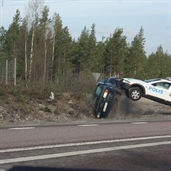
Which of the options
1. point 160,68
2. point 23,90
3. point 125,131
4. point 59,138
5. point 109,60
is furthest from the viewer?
A: point 160,68

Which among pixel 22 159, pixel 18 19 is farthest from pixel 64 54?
pixel 22 159

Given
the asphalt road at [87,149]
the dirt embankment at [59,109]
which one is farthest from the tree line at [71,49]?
the asphalt road at [87,149]

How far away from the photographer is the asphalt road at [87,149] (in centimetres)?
686

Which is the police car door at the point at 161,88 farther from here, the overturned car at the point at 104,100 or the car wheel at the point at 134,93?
the overturned car at the point at 104,100

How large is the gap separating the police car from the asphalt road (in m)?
9.69

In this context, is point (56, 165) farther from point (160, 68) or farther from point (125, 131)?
point (160, 68)

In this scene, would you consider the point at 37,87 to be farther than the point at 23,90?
Yes

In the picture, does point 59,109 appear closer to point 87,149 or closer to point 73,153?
point 87,149

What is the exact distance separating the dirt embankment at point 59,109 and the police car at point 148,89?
703 mm

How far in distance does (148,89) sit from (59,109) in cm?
504

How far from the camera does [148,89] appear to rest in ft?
71.2

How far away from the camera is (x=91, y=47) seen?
71625mm

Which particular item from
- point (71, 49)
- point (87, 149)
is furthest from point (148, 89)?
point (71, 49)

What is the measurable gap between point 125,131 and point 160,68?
275ft
